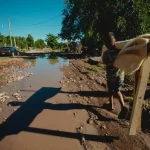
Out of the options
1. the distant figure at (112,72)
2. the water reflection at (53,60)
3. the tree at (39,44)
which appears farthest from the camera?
the tree at (39,44)

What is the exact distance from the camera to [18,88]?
8.38 meters

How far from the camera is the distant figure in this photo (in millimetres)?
4496

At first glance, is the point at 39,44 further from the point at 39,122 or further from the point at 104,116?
the point at 104,116

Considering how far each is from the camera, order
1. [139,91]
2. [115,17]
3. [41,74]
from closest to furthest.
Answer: [139,91], [41,74], [115,17]

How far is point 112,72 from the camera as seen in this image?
15.9 ft

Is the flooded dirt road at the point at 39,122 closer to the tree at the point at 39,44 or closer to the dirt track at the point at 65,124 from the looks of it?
the dirt track at the point at 65,124

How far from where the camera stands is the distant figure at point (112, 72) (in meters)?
4.50

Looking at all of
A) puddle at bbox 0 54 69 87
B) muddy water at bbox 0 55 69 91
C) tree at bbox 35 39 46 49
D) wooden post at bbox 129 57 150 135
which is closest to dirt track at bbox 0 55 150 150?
wooden post at bbox 129 57 150 135

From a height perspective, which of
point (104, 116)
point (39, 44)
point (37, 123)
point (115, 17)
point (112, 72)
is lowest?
point (37, 123)

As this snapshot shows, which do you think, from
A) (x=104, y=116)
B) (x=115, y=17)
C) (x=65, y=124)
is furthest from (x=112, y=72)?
(x=115, y=17)

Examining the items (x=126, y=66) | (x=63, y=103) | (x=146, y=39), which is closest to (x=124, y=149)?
(x=126, y=66)

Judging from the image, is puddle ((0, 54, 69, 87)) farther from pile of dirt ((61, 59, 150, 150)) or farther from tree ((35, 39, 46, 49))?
tree ((35, 39, 46, 49))

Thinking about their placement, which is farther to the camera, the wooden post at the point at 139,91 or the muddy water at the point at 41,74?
the muddy water at the point at 41,74

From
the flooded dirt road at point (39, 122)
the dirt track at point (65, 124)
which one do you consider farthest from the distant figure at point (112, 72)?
the flooded dirt road at point (39, 122)
